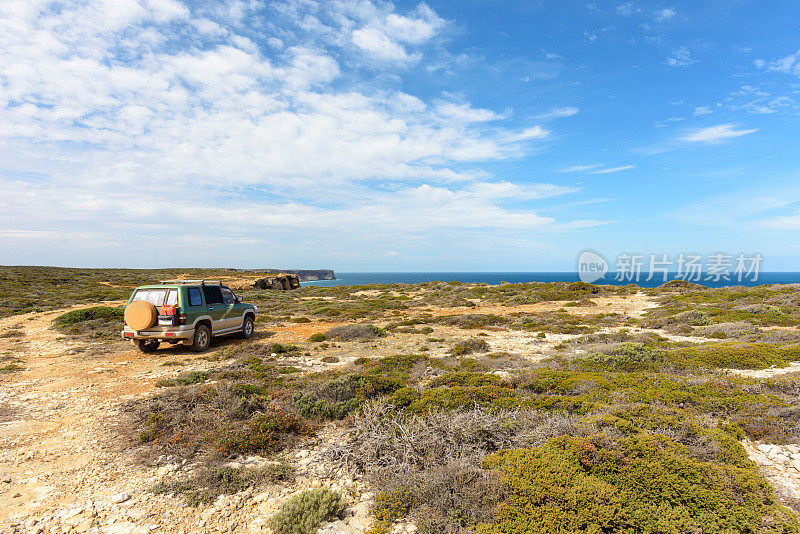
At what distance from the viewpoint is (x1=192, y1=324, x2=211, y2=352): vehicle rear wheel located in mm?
12480

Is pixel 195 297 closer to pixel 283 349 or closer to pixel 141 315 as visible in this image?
pixel 141 315

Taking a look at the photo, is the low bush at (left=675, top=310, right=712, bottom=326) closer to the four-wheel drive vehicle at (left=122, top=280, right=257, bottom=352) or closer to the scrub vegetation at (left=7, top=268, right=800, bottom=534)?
the scrub vegetation at (left=7, top=268, right=800, bottom=534)

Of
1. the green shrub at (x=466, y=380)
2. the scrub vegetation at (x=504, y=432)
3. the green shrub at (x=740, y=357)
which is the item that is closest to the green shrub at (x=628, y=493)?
the scrub vegetation at (x=504, y=432)

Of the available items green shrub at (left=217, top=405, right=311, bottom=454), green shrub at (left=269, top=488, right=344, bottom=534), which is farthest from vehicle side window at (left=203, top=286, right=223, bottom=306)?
green shrub at (left=269, top=488, right=344, bottom=534)

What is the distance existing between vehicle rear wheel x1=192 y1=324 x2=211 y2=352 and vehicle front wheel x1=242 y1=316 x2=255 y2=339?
2075 millimetres

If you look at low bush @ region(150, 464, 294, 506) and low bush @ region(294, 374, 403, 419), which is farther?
low bush @ region(294, 374, 403, 419)

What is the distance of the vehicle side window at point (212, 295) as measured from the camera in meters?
13.0

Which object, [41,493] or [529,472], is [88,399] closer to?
[41,493]

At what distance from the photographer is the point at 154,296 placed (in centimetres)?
1188

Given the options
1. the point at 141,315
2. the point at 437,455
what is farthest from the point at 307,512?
the point at 141,315

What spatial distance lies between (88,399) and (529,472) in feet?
29.2

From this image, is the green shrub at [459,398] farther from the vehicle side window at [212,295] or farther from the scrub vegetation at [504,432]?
the vehicle side window at [212,295]

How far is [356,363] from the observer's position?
11.4 m

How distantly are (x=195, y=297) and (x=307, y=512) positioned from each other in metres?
10.4
